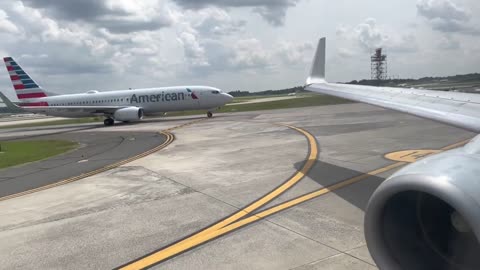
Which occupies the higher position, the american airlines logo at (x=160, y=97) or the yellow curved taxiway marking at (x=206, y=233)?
the american airlines logo at (x=160, y=97)

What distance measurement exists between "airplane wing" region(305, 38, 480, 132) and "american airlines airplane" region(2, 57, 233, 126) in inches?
1014

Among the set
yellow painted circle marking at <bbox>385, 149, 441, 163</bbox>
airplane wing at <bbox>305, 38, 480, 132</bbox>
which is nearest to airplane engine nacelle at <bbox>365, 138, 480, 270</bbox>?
airplane wing at <bbox>305, 38, 480, 132</bbox>

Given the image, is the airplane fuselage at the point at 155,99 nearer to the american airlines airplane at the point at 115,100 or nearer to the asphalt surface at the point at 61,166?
the american airlines airplane at the point at 115,100

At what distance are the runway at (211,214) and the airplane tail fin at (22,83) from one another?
33641 mm

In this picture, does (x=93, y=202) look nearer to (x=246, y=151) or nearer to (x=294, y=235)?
(x=294, y=235)

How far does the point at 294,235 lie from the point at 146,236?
241 cm

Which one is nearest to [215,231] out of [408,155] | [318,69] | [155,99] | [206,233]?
[206,233]

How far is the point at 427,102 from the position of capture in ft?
24.8

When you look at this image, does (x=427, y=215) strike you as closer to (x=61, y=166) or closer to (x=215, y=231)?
(x=215, y=231)

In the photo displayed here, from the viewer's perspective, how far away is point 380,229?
3512mm

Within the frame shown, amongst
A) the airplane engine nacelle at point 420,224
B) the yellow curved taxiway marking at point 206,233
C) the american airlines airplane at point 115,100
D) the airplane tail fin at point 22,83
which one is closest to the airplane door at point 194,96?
the american airlines airplane at point 115,100

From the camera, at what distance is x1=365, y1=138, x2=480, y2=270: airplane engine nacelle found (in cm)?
325

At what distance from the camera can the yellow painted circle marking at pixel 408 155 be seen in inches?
Answer: 451

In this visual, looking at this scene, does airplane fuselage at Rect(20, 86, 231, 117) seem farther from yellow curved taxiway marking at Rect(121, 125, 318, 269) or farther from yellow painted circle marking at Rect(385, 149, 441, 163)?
yellow curved taxiway marking at Rect(121, 125, 318, 269)
